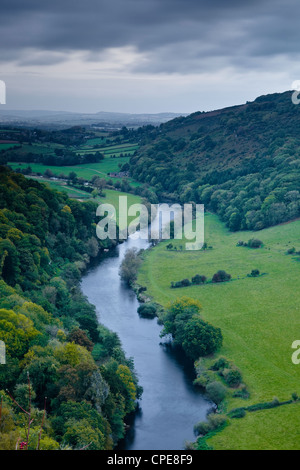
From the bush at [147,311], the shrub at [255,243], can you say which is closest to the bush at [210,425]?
the bush at [147,311]

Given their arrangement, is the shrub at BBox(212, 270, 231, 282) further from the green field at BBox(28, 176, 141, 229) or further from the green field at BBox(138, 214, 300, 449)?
the green field at BBox(28, 176, 141, 229)

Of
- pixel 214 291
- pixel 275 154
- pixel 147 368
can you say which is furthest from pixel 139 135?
pixel 147 368

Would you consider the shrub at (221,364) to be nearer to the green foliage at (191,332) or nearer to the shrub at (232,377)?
the shrub at (232,377)

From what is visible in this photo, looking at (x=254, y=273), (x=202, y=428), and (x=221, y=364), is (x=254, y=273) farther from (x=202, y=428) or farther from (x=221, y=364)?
(x=202, y=428)

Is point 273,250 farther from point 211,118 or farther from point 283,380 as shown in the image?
point 211,118

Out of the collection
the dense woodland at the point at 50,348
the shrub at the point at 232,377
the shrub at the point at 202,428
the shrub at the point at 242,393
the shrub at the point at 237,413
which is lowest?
the shrub at the point at 202,428

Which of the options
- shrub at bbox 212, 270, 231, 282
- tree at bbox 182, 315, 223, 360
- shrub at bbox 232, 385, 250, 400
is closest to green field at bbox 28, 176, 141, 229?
shrub at bbox 212, 270, 231, 282

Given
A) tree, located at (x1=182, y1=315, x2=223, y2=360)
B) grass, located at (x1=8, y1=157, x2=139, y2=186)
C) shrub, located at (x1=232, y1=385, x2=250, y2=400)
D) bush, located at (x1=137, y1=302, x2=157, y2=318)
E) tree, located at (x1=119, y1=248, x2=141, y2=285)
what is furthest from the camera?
grass, located at (x1=8, y1=157, x2=139, y2=186)
